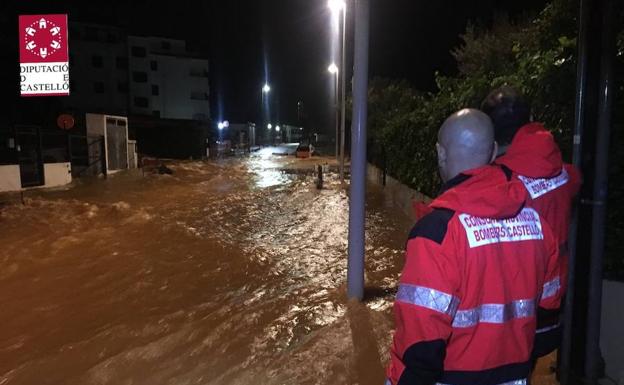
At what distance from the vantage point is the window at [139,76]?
55000 millimetres

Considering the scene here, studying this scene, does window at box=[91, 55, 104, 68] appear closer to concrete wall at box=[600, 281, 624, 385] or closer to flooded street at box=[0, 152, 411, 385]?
flooded street at box=[0, 152, 411, 385]

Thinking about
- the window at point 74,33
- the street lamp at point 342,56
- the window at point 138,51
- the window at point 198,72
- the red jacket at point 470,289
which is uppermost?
the window at point 74,33

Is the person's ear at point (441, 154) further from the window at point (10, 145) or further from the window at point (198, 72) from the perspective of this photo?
the window at point (198, 72)

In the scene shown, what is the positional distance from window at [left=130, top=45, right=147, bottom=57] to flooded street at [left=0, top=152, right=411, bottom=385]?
47.4 m

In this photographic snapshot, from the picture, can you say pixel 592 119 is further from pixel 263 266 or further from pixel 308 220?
pixel 308 220

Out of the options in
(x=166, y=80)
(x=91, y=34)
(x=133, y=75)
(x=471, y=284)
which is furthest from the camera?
(x=166, y=80)

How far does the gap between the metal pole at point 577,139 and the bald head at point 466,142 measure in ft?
4.98

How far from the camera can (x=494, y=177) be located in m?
1.79

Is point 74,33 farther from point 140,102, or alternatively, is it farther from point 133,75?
point 140,102

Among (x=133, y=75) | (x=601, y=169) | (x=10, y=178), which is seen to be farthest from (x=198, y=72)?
(x=601, y=169)

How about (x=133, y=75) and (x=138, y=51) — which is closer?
(x=133, y=75)

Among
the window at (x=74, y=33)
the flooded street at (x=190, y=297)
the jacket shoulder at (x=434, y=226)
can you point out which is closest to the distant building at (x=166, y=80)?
the window at (x=74, y=33)

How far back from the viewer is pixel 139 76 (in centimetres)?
5519

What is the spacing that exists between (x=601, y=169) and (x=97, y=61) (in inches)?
2255
